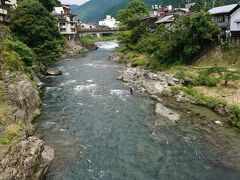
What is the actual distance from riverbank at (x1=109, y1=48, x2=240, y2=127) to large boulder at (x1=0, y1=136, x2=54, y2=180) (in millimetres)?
16955

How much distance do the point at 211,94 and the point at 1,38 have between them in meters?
27.7

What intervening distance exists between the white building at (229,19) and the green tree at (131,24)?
20.9 meters

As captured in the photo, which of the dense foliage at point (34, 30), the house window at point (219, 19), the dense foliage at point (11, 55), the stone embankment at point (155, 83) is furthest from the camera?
the dense foliage at point (34, 30)

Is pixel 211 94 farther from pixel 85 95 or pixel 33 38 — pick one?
pixel 33 38

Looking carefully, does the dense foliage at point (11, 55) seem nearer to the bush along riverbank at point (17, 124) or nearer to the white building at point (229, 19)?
the bush along riverbank at point (17, 124)

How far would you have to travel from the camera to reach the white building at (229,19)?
4491 centimetres

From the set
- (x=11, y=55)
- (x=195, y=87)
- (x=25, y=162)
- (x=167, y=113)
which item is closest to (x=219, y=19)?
(x=195, y=87)

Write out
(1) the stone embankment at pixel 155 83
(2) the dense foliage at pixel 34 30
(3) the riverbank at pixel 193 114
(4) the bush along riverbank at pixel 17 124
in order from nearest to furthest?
(4) the bush along riverbank at pixel 17 124 < (3) the riverbank at pixel 193 114 < (1) the stone embankment at pixel 155 83 < (2) the dense foliage at pixel 34 30

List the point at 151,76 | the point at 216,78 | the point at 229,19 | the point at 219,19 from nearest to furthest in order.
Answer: the point at 216,78
the point at 151,76
the point at 229,19
the point at 219,19

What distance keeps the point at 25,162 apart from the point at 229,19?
39.0 meters

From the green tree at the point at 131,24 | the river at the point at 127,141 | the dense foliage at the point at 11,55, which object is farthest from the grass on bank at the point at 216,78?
the green tree at the point at 131,24

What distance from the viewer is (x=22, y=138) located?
843 inches

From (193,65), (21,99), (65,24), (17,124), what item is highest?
(65,24)

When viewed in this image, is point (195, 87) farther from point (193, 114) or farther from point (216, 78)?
point (193, 114)
